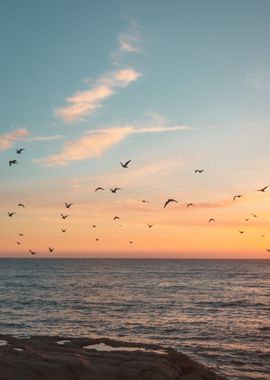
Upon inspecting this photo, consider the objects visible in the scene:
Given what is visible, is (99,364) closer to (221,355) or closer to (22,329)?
(221,355)

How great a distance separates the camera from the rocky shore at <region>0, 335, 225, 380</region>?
73.6ft

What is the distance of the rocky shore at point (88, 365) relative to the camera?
2242 centimetres

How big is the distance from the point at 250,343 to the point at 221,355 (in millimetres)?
6098

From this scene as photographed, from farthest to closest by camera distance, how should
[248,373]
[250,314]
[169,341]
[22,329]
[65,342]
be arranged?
[250,314] < [22,329] < [169,341] < [65,342] < [248,373]

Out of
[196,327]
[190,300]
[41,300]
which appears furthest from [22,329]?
[190,300]

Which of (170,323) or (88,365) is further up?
(88,365)

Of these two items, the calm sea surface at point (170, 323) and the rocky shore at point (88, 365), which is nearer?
the rocky shore at point (88, 365)

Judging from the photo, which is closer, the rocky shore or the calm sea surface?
the rocky shore

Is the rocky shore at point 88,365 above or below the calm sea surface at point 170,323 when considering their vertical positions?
above

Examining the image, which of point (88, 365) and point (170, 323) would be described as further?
point (170, 323)

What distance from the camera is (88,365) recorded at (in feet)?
77.5

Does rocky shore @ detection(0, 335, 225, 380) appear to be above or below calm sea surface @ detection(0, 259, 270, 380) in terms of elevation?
above

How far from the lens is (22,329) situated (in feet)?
141

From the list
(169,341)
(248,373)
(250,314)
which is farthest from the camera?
(250,314)
